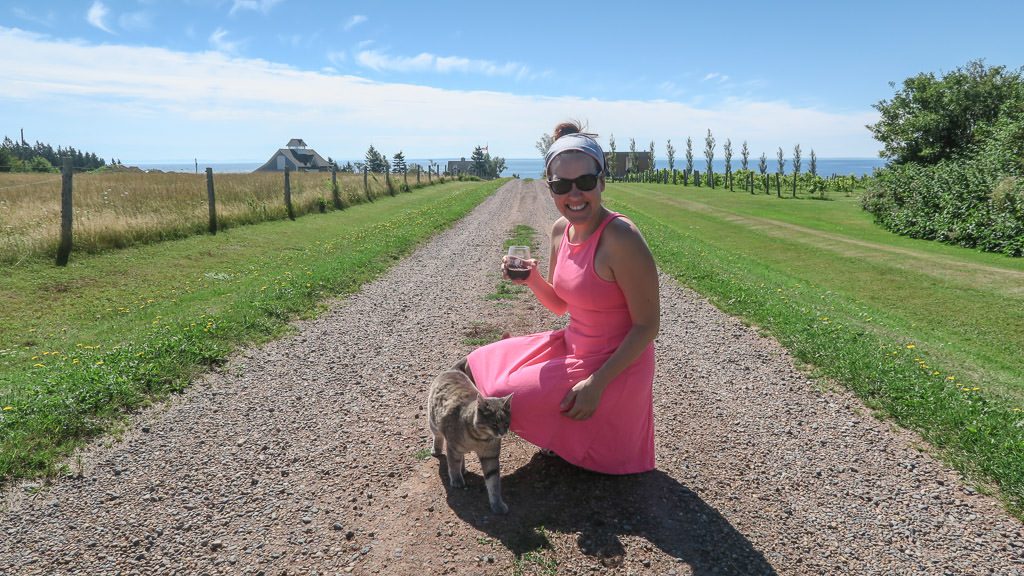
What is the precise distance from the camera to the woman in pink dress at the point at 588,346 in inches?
152

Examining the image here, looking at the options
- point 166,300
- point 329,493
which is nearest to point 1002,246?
point 329,493

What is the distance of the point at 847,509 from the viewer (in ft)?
14.2

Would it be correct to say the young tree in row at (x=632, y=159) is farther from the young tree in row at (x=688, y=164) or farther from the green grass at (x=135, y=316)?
the green grass at (x=135, y=316)

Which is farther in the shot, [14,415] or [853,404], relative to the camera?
[853,404]

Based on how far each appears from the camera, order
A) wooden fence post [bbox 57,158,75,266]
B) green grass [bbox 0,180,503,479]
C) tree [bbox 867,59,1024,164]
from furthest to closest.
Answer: tree [bbox 867,59,1024,164] → wooden fence post [bbox 57,158,75,266] → green grass [bbox 0,180,503,479]

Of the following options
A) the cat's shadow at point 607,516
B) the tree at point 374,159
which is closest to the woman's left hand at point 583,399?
the cat's shadow at point 607,516

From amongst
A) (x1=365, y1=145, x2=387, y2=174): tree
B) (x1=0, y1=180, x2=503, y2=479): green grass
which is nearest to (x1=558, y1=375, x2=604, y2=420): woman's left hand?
(x1=0, y1=180, x2=503, y2=479): green grass

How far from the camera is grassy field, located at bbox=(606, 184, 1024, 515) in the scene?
5.54 meters

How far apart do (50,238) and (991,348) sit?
59.3 feet

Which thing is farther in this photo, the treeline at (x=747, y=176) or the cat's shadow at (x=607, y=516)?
the treeline at (x=747, y=176)

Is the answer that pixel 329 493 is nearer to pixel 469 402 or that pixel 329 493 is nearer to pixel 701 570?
pixel 469 402

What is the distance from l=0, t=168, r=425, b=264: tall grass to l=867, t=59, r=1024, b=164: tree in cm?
→ 2974

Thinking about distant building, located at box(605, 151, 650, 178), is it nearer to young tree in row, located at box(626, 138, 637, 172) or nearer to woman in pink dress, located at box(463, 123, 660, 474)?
young tree in row, located at box(626, 138, 637, 172)

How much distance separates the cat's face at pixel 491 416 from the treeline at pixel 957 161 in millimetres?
19905
